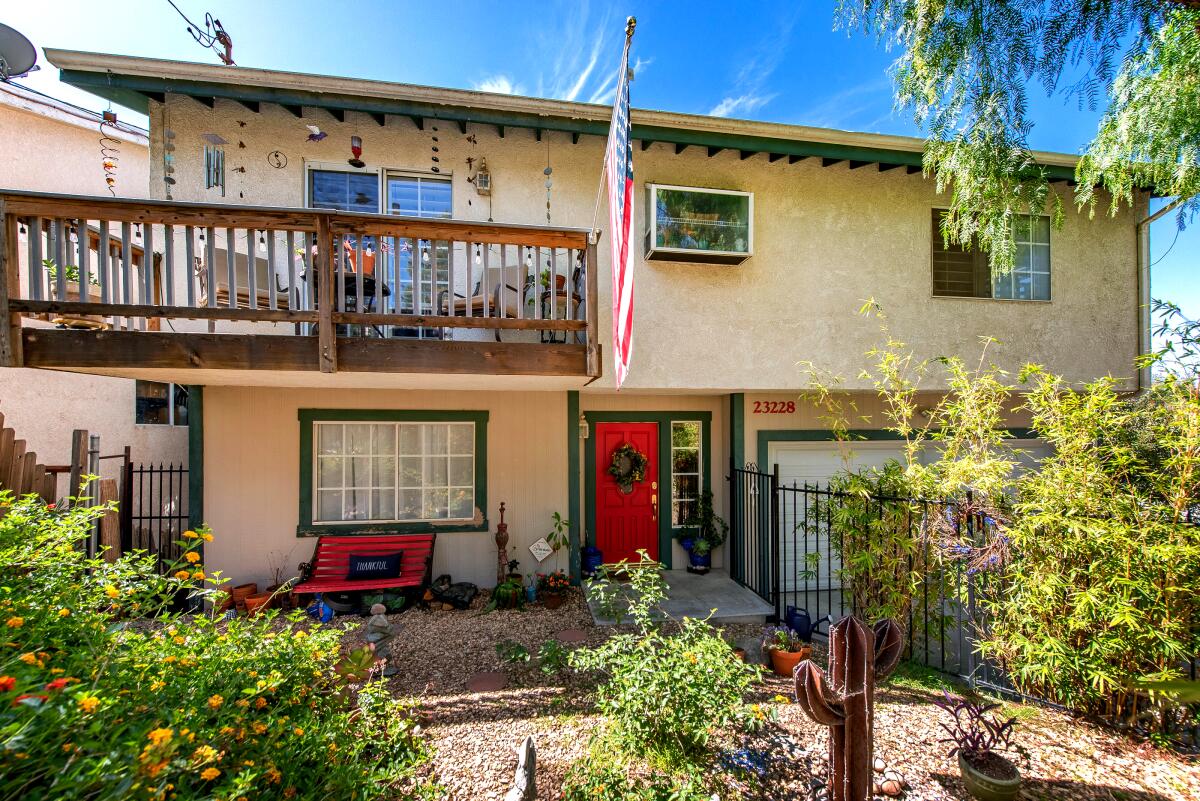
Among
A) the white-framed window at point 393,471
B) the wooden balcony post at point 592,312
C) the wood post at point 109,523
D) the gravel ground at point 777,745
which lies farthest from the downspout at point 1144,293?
the wood post at point 109,523

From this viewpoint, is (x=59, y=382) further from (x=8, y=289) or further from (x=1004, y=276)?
(x=1004, y=276)

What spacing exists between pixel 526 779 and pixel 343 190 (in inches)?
238

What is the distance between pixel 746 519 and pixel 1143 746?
12.5ft

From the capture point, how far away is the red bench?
5.41 m

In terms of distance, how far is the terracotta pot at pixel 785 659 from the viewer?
4.18 meters

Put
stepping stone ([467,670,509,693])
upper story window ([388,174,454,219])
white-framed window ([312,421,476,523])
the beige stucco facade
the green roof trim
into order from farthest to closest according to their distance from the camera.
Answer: the beige stucco facade, white-framed window ([312,421,476,523]), upper story window ([388,174,454,219]), the green roof trim, stepping stone ([467,670,509,693])

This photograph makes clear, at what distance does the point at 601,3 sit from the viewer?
552 centimetres

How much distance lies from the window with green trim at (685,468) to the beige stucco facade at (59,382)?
930cm

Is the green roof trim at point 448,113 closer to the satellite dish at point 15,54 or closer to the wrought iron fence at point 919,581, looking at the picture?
the satellite dish at point 15,54

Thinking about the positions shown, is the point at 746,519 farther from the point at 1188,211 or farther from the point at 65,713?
the point at 65,713

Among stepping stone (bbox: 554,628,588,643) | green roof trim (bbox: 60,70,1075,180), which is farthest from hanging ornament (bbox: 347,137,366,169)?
stepping stone (bbox: 554,628,588,643)

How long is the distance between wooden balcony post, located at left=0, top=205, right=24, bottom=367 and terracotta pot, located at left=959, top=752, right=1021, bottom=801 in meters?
7.43

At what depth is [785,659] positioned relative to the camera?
419 centimetres

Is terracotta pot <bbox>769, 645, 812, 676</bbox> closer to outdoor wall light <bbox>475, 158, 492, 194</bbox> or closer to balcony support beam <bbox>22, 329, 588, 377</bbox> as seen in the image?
balcony support beam <bbox>22, 329, 588, 377</bbox>
